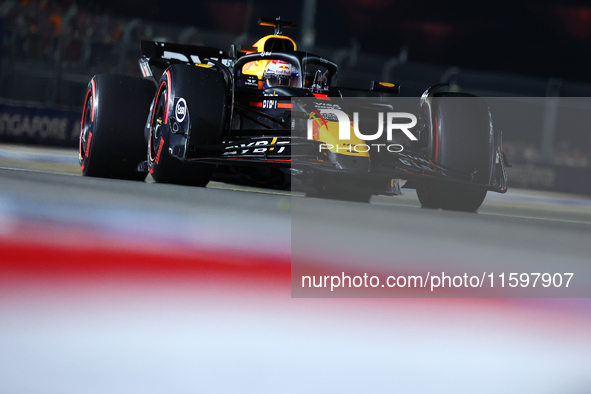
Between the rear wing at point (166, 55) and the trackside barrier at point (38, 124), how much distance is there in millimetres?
6399

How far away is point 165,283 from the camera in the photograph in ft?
4.83

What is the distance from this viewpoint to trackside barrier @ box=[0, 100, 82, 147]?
10.6m

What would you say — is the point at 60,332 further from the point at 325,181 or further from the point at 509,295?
the point at 325,181

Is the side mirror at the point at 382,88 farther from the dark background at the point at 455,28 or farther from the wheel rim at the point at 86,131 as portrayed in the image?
the dark background at the point at 455,28

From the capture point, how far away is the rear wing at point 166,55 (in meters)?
4.79

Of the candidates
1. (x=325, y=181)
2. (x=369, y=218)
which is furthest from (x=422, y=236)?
(x=325, y=181)

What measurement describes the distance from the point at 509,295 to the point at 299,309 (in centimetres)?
56

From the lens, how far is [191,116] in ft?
11.6

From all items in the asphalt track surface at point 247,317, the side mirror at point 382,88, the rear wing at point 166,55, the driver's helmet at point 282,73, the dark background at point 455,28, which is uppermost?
the dark background at point 455,28

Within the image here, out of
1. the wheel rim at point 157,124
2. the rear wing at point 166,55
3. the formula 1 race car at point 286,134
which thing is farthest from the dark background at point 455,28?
the wheel rim at point 157,124

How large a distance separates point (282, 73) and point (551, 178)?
28.8ft

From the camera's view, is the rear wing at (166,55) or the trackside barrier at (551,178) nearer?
the rear wing at (166,55)

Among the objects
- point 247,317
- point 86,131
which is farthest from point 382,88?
point 247,317

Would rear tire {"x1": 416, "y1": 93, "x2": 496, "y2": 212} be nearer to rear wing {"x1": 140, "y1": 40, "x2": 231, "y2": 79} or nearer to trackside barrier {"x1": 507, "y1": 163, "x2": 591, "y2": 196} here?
rear wing {"x1": 140, "y1": 40, "x2": 231, "y2": 79}
